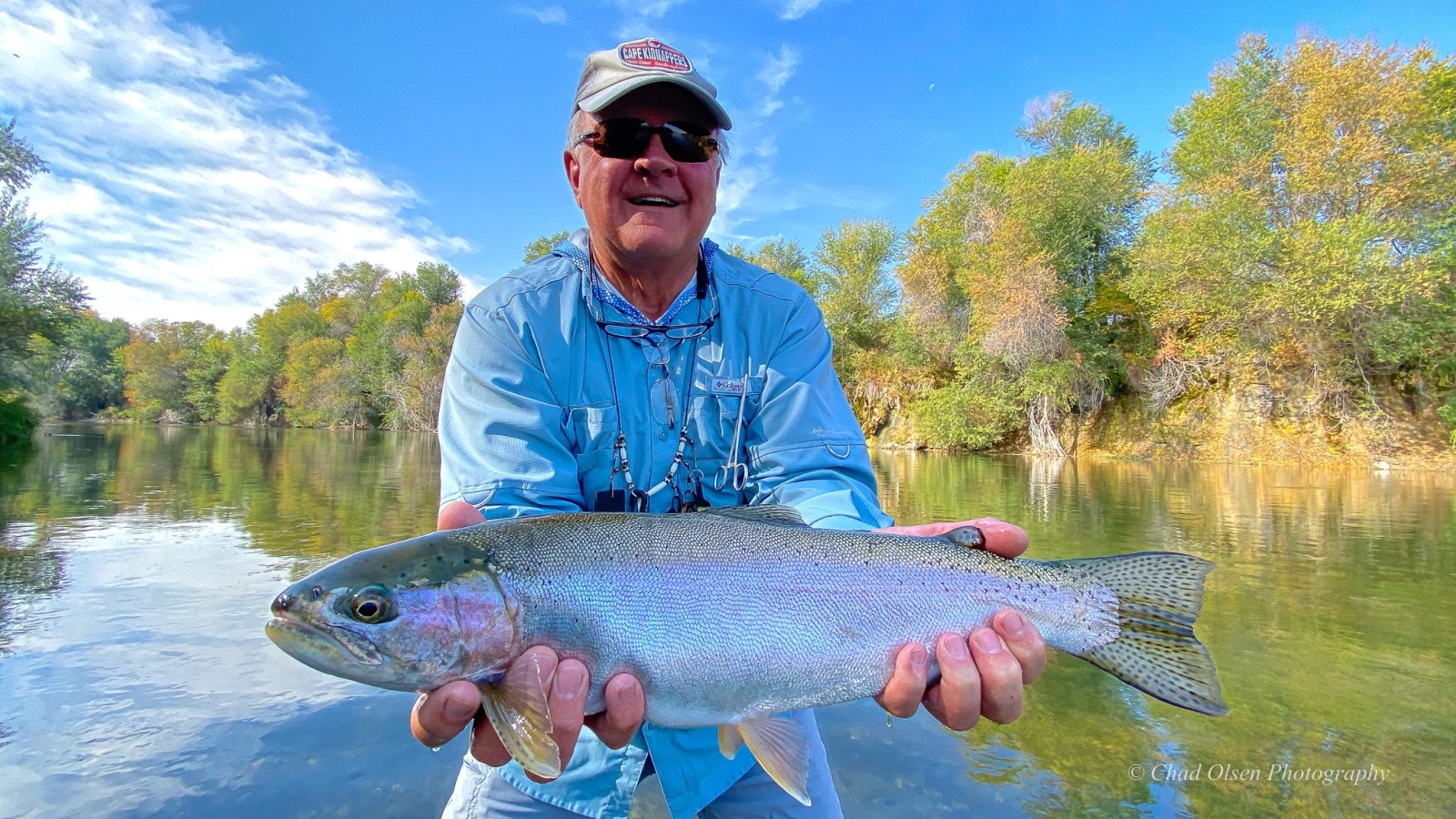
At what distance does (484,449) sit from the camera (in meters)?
2.24

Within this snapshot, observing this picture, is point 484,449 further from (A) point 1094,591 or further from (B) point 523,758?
(A) point 1094,591

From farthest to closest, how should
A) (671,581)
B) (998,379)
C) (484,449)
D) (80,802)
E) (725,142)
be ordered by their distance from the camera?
1. (998,379)
2. (80,802)
3. (725,142)
4. (484,449)
5. (671,581)

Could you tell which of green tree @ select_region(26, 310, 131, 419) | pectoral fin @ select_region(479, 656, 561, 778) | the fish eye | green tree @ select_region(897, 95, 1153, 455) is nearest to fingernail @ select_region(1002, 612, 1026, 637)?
pectoral fin @ select_region(479, 656, 561, 778)

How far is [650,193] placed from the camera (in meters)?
2.40

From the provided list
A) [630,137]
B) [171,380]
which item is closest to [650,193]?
[630,137]

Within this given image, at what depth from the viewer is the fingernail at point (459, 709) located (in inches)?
66.8

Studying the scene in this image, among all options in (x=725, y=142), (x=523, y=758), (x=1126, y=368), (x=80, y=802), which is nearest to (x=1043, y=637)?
(x=523, y=758)

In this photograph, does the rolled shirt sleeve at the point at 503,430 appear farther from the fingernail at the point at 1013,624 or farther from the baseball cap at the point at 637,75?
the fingernail at the point at 1013,624

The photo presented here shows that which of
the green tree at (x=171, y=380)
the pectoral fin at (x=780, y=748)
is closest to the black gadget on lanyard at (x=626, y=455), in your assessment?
the pectoral fin at (x=780, y=748)

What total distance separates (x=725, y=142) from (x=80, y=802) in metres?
4.02

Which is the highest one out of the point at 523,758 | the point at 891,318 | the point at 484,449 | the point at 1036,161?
the point at 1036,161

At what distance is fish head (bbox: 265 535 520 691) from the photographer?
1.66m

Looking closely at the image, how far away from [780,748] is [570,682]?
23.8 inches

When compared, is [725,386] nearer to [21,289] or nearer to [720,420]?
[720,420]
